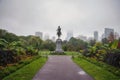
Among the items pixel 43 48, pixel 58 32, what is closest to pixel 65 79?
pixel 58 32

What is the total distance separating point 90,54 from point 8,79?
27.3m

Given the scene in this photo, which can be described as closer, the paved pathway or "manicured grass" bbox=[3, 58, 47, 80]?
"manicured grass" bbox=[3, 58, 47, 80]

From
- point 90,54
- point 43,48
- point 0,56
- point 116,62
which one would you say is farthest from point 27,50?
point 43,48

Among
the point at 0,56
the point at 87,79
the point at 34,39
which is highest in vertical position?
the point at 34,39

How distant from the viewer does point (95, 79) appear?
1315 cm

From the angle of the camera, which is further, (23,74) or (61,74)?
(61,74)

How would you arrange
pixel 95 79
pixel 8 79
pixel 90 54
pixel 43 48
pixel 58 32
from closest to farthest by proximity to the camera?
1. pixel 8 79
2. pixel 95 79
3. pixel 90 54
4. pixel 58 32
5. pixel 43 48

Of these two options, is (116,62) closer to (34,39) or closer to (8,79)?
(8,79)

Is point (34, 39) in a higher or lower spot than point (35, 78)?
higher

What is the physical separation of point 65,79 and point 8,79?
356 centimetres

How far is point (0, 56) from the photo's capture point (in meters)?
20.7

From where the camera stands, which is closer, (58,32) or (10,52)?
(10,52)

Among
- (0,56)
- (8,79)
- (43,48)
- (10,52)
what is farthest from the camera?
(43,48)

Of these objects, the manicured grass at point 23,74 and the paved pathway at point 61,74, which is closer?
the manicured grass at point 23,74
